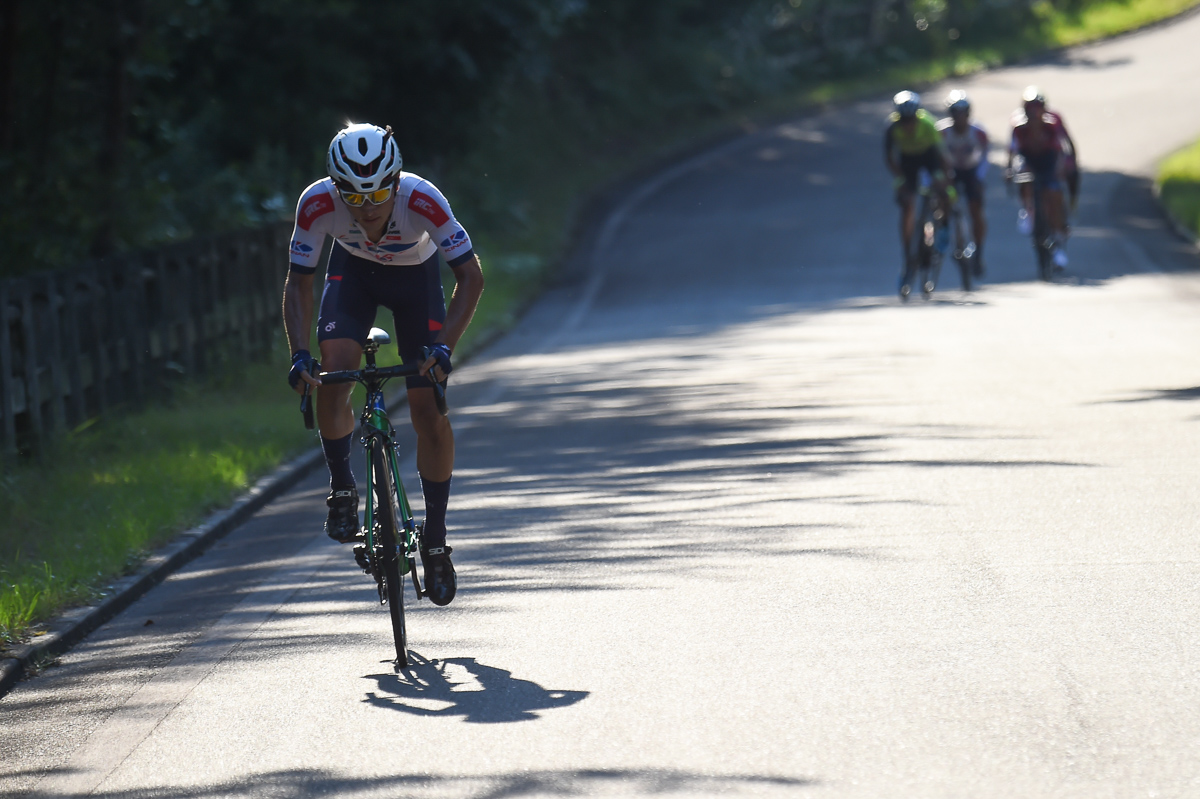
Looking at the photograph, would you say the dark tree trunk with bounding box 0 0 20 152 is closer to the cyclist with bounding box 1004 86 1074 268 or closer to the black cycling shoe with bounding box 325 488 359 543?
the black cycling shoe with bounding box 325 488 359 543

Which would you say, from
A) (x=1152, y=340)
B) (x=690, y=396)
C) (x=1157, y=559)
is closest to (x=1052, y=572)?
(x=1157, y=559)

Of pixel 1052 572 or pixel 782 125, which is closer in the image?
pixel 1052 572

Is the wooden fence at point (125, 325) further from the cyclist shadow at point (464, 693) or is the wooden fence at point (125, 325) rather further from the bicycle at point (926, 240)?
the bicycle at point (926, 240)

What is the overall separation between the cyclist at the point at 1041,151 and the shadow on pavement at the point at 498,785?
16.1 meters

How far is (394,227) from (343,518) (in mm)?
1203

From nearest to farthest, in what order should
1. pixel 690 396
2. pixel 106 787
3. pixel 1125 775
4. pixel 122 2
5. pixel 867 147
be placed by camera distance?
pixel 1125 775, pixel 106 787, pixel 690 396, pixel 122 2, pixel 867 147

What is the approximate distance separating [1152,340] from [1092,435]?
A: 16.3ft

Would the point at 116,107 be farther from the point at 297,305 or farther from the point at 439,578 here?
the point at 439,578

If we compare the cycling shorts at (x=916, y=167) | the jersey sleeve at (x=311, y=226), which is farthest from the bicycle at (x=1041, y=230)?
the jersey sleeve at (x=311, y=226)

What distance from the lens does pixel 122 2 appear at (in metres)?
16.0

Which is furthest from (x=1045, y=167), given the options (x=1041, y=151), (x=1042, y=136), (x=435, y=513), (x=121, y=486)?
(x=435, y=513)

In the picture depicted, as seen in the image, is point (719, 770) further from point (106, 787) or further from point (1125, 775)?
point (106, 787)

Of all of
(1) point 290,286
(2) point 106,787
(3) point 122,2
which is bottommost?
(2) point 106,787

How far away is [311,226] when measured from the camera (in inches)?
267
